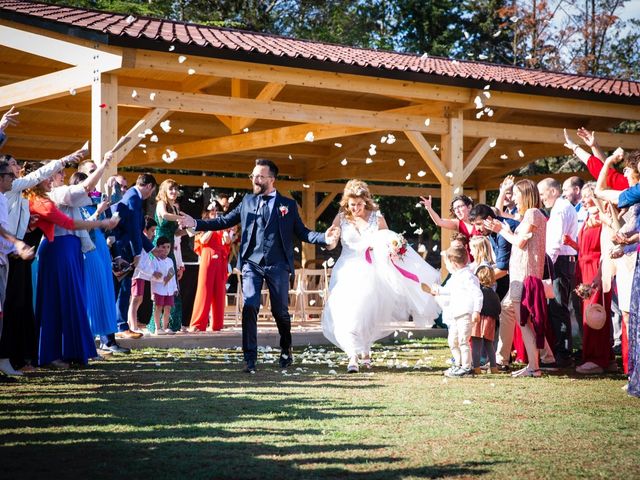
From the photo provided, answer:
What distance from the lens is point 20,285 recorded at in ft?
27.8

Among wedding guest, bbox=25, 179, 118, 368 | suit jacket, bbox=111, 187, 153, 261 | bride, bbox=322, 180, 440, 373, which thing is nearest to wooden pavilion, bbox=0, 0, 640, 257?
suit jacket, bbox=111, 187, 153, 261

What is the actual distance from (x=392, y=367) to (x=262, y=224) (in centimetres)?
202

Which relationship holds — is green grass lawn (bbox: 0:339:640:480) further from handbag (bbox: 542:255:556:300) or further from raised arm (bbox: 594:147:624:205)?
raised arm (bbox: 594:147:624:205)

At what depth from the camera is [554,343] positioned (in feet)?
32.5

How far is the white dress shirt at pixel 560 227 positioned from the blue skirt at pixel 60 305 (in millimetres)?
4913

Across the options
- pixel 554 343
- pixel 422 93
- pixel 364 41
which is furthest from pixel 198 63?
pixel 364 41

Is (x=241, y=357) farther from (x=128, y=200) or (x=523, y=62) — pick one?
(x=523, y=62)

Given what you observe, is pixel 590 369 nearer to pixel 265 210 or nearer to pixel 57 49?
pixel 265 210

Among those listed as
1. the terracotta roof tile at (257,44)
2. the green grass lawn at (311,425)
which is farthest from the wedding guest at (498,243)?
the terracotta roof tile at (257,44)

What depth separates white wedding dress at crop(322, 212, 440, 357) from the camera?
30.3 feet

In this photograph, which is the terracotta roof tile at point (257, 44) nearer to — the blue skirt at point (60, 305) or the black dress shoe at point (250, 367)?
the blue skirt at point (60, 305)

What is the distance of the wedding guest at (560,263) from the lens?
9.98m

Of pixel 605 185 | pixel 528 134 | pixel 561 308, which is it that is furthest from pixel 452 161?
pixel 605 185

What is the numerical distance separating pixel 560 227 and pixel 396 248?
192 cm
